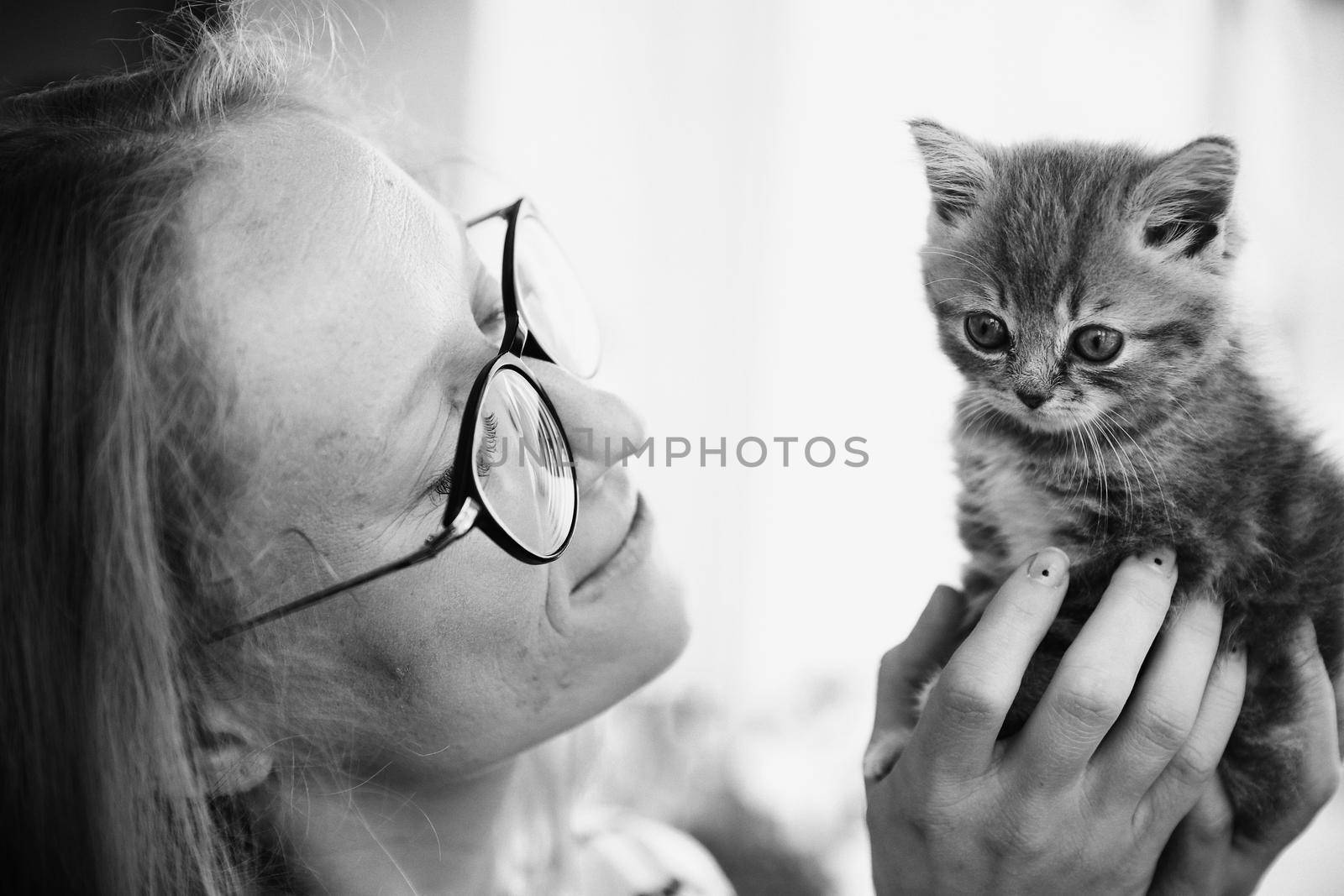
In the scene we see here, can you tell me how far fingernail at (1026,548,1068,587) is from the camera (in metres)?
0.84

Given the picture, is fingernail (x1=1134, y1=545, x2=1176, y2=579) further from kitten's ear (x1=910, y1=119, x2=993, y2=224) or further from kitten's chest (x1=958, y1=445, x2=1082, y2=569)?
kitten's ear (x1=910, y1=119, x2=993, y2=224)

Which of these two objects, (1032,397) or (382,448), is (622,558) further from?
(1032,397)

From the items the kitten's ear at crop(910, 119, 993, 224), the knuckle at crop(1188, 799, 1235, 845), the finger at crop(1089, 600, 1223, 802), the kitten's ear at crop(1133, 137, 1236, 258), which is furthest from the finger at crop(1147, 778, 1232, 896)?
the kitten's ear at crop(910, 119, 993, 224)

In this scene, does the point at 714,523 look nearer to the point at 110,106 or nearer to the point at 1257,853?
the point at 1257,853

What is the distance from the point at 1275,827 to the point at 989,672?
40cm

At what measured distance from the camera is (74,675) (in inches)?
29.6

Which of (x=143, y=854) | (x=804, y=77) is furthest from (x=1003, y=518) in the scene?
(x=804, y=77)

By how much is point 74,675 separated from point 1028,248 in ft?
3.17

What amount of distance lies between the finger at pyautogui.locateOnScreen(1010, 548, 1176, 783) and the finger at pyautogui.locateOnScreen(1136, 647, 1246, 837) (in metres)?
0.08

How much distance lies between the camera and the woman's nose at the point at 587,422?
35.9 inches

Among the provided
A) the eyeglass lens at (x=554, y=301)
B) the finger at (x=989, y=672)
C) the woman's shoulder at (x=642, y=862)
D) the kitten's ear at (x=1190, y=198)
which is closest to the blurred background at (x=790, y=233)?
the woman's shoulder at (x=642, y=862)

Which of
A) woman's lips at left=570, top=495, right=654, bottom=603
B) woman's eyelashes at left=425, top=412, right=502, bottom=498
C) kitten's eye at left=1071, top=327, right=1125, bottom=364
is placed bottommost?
woman's lips at left=570, top=495, right=654, bottom=603

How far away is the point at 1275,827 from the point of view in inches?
35.6

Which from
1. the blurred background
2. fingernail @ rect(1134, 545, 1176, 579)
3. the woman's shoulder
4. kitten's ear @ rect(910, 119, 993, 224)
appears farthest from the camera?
the blurred background
